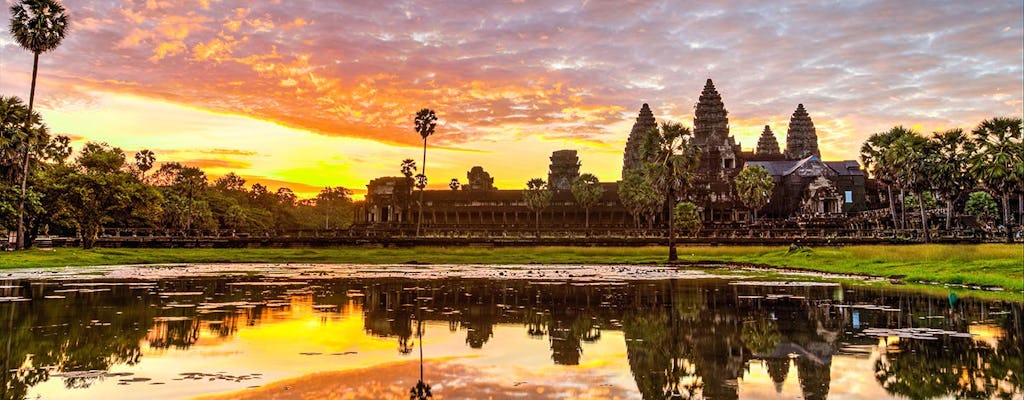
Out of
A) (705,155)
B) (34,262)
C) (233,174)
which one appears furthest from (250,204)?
(34,262)

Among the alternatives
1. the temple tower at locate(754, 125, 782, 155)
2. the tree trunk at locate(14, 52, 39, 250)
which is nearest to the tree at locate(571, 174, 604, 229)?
the temple tower at locate(754, 125, 782, 155)

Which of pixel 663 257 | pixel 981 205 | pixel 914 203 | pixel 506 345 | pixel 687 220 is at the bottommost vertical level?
pixel 506 345

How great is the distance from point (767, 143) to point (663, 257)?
387ft

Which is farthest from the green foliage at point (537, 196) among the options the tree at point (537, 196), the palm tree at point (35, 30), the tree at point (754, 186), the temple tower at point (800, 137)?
the palm tree at point (35, 30)

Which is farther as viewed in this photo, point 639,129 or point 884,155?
point 639,129

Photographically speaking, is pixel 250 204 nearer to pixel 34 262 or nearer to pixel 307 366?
pixel 34 262

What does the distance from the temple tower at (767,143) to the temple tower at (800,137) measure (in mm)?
13766

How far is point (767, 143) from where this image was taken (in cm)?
16062

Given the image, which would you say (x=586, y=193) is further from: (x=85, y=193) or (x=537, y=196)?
(x=85, y=193)

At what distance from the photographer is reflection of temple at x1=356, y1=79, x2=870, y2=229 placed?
10888 centimetres

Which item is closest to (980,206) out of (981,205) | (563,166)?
(981,205)

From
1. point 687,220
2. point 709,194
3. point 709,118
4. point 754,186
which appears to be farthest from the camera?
point 709,118

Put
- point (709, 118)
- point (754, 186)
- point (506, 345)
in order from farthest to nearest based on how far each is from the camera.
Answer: point (709, 118) < point (754, 186) < point (506, 345)

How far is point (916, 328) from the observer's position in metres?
14.1
